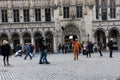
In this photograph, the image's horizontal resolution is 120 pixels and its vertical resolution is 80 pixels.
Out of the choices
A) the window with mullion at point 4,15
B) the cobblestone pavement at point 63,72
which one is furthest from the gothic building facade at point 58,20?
the cobblestone pavement at point 63,72

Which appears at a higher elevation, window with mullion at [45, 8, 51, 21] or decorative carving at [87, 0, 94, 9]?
decorative carving at [87, 0, 94, 9]

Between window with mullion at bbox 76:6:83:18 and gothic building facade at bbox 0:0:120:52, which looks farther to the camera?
window with mullion at bbox 76:6:83:18

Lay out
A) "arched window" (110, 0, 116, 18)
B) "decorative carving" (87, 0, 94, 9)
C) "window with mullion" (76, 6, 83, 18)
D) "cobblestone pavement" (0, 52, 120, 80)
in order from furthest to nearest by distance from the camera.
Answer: "window with mullion" (76, 6, 83, 18), "decorative carving" (87, 0, 94, 9), "arched window" (110, 0, 116, 18), "cobblestone pavement" (0, 52, 120, 80)

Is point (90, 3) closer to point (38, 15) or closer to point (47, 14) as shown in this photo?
point (47, 14)

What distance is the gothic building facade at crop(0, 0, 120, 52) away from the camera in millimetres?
65688

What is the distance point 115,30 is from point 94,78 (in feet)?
168

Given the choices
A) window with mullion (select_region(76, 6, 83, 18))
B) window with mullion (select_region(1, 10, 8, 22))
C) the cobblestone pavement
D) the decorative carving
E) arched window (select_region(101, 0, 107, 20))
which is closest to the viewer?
the cobblestone pavement

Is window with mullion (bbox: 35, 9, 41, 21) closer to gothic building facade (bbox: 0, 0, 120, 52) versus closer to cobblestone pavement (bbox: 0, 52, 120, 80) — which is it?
gothic building facade (bbox: 0, 0, 120, 52)

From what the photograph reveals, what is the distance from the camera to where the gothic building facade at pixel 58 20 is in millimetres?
65688

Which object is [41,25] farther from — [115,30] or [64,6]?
[115,30]

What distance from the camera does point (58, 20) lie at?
218 feet

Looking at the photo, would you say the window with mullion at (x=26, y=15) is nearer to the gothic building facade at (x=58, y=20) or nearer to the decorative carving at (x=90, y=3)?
the gothic building facade at (x=58, y=20)

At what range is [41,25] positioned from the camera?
6606cm

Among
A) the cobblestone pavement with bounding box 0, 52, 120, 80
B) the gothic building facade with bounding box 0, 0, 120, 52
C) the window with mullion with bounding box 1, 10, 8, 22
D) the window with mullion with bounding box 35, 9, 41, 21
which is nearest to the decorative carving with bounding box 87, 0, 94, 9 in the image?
the gothic building facade with bounding box 0, 0, 120, 52
